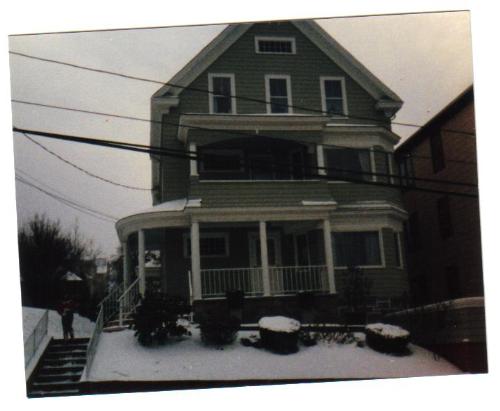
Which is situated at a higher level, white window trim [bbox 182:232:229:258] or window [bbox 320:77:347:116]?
window [bbox 320:77:347:116]

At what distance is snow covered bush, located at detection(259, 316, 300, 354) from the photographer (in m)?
8.49

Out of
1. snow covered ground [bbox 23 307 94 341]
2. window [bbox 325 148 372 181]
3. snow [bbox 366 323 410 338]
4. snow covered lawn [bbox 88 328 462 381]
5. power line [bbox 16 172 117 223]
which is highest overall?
window [bbox 325 148 372 181]

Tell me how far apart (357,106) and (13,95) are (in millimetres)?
4609

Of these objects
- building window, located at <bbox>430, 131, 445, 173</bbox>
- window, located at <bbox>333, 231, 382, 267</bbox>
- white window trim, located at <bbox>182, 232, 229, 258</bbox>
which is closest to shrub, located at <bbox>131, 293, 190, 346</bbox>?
white window trim, located at <bbox>182, 232, 229, 258</bbox>

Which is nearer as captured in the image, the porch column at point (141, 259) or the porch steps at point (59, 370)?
the porch steps at point (59, 370)

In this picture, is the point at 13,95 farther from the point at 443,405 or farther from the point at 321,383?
the point at 443,405

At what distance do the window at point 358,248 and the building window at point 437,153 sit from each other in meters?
1.22

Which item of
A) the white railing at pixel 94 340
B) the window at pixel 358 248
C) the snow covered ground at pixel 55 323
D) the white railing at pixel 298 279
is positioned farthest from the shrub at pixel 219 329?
the window at pixel 358 248

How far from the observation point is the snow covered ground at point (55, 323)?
819cm

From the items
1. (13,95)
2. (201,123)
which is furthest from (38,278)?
(201,123)

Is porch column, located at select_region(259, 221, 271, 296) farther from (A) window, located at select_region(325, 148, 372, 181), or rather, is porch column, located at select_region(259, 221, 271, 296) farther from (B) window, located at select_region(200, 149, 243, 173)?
(A) window, located at select_region(325, 148, 372, 181)

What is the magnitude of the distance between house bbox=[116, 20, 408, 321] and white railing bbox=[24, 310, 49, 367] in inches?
45.2

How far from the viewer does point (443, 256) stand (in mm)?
9109

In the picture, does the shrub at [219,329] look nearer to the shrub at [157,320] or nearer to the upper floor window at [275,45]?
the shrub at [157,320]
